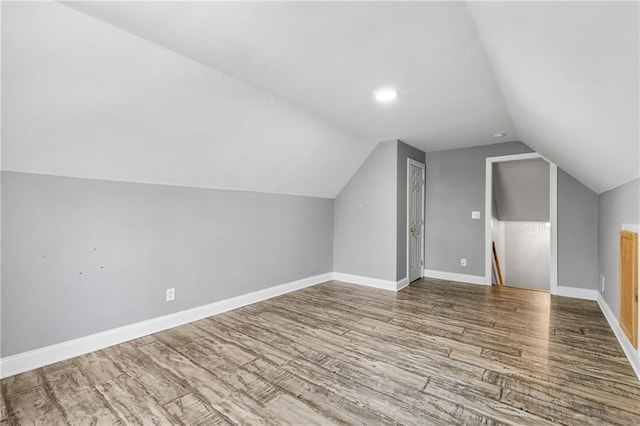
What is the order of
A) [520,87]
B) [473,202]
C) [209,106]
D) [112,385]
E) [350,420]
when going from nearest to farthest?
[350,420] → [112,385] → [520,87] → [209,106] → [473,202]

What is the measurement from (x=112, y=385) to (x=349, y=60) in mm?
2699

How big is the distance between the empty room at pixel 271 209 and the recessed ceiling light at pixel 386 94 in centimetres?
2

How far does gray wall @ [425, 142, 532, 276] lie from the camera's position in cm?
442

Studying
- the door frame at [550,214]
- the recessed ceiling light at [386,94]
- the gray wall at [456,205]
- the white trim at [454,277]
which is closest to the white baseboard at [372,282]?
the white trim at [454,277]

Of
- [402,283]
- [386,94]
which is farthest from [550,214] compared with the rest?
[386,94]

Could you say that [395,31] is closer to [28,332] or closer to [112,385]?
[112,385]

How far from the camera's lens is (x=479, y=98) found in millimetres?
2631

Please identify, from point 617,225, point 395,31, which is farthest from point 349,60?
point 617,225

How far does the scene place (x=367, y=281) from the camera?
14.4ft

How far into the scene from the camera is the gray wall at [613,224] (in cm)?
216

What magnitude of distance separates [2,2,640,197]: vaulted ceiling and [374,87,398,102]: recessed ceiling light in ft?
0.27

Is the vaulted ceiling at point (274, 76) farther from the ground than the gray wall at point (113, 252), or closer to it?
farther from the ground

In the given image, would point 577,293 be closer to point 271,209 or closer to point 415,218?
point 415,218

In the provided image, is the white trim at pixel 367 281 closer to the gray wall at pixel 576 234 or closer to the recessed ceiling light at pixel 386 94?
the gray wall at pixel 576 234
